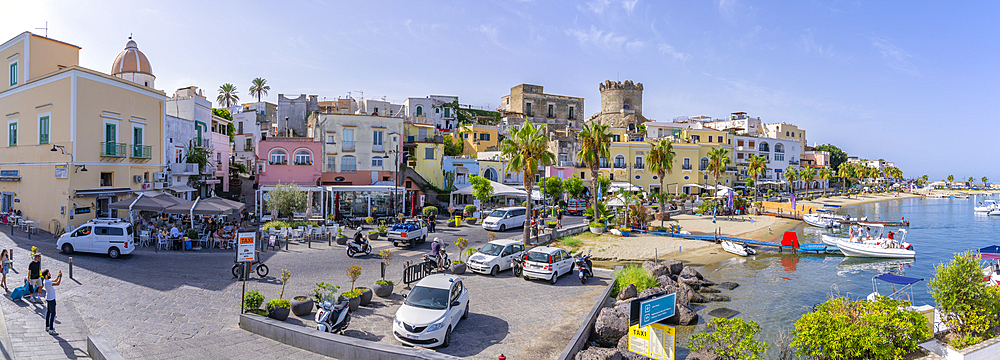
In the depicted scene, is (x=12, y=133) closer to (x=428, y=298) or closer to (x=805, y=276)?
(x=428, y=298)

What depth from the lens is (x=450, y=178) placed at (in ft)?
160

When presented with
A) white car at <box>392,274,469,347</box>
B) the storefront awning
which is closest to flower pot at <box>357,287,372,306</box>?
white car at <box>392,274,469,347</box>

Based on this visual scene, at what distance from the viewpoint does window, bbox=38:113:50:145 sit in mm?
25875

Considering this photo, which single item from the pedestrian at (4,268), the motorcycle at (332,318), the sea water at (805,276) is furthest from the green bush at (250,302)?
the sea water at (805,276)

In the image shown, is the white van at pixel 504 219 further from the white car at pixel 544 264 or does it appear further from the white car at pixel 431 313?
the white car at pixel 431 313

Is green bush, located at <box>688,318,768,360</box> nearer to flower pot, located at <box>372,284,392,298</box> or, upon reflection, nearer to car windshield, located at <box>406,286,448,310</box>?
car windshield, located at <box>406,286,448,310</box>

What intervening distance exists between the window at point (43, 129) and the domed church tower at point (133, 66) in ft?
58.3

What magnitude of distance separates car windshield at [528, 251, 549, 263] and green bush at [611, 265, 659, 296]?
2.75 metres

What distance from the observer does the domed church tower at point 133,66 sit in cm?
4247

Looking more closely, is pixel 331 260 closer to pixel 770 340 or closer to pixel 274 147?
pixel 770 340

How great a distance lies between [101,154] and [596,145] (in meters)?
30.3

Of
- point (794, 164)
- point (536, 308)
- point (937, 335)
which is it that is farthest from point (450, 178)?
point (794, 164)

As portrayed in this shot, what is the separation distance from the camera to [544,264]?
19.0 metres

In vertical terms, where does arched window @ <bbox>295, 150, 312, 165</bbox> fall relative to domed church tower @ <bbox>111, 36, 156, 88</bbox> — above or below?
below
